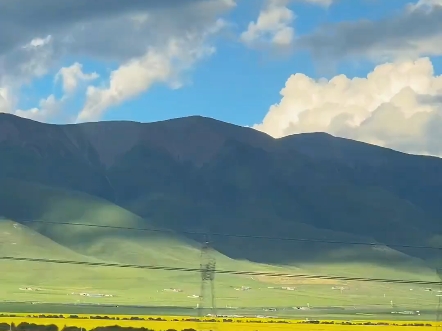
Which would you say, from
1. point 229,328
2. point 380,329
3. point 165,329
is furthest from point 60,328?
point 380,329

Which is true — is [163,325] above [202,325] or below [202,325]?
below

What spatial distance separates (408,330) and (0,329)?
4460 cm

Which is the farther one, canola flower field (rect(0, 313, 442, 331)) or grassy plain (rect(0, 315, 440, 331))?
grassy plain (rect(0, 315, 440, 331))

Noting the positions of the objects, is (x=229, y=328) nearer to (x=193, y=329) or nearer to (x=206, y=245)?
(x=193, y=329)

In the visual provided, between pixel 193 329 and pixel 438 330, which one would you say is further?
pixel 438 330

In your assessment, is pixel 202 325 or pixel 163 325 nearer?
pixel 163 325

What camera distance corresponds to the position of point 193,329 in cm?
9638

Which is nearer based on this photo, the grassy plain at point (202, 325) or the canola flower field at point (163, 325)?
the canola flower field at point (163, 325)

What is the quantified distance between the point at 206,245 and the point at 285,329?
35240 millimetres

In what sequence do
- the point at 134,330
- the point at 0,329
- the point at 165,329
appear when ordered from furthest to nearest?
the point at 165,329 < the point at 134,330 < the point at 0,329

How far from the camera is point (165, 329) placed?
98.1 metres

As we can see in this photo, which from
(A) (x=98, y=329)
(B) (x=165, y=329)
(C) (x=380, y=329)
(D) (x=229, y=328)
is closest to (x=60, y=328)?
(A) (x=98, y=329)

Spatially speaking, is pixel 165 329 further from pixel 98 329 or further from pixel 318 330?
pixel 318 330

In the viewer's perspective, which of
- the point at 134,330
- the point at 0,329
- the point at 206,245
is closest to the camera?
the point at 206,245
